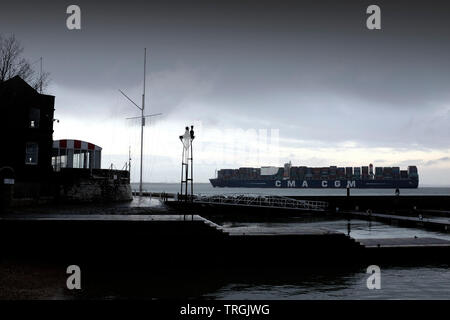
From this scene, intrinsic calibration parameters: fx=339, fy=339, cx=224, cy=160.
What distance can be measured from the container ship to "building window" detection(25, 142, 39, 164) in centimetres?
14671

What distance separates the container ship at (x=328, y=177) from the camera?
6585 inches

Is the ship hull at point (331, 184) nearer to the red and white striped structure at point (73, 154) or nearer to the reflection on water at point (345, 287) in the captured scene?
the red and white striped structure at point (73, 154)

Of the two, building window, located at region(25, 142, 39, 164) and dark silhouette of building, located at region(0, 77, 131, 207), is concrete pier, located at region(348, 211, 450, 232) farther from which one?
building window, located at region(25, 142, 39, 164)

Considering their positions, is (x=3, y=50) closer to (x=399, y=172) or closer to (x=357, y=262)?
(x=357, y=262)

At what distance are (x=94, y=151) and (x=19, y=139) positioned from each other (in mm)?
9440

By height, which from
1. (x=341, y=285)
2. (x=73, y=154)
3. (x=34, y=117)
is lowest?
(x=341, y=285)

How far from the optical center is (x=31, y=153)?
29.9m

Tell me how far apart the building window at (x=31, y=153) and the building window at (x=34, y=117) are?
5.63ft

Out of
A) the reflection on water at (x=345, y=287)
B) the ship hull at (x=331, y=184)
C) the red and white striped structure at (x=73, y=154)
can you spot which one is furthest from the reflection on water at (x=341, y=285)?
the ship hull at (x=331, y=184)

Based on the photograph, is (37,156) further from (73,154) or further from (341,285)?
(341,285)

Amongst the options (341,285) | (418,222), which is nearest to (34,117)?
(341,285)

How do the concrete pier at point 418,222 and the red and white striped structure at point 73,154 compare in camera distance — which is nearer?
the concrete pier at point 418,222

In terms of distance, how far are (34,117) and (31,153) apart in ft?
10.7
